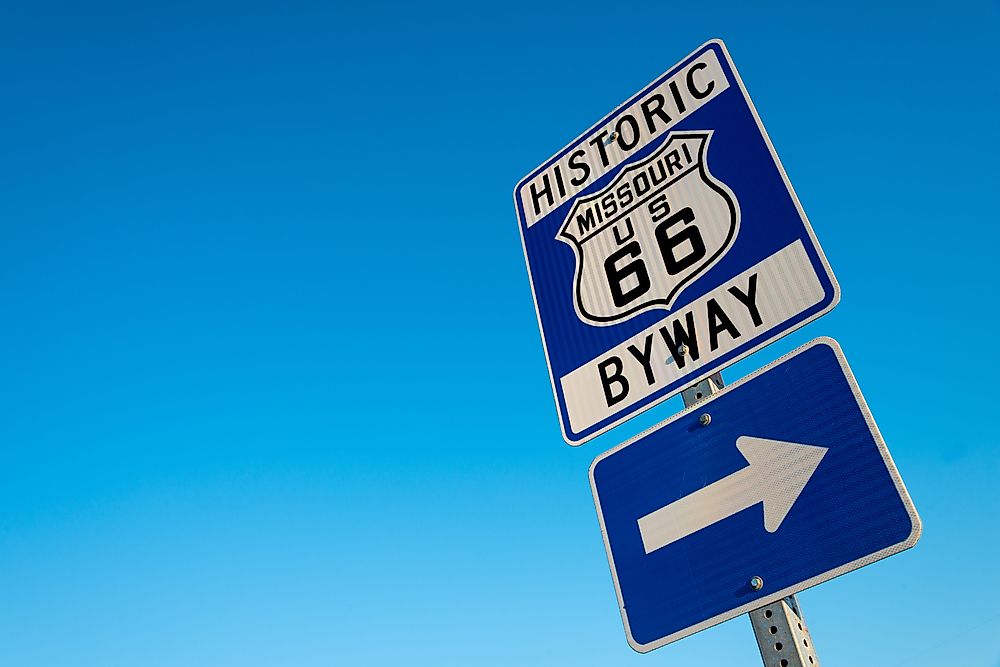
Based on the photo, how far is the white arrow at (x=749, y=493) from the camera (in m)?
1.47

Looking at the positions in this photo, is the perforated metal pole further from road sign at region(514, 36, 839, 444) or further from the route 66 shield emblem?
the route 66 shield emblem

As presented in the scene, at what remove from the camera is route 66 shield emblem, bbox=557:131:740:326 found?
1970mm

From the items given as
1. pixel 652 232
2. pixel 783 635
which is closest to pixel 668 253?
pixel 652 232

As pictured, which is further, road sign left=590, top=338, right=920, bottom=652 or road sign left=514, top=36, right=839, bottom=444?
road sign left=514, top=36, right=839, bottom=444

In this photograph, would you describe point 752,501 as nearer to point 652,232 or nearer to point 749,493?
point 749,493

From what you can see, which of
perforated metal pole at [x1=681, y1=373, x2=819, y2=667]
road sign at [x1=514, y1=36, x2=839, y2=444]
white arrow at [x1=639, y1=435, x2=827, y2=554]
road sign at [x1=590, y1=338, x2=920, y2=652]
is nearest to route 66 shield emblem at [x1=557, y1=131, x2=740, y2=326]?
road sign at [x1=514, y1=36, x2=839, y2=444]

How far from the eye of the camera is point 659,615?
1582 millimetres

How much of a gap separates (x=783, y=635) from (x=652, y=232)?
3.97ft

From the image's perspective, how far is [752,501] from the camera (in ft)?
4.98

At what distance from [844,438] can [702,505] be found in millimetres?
356

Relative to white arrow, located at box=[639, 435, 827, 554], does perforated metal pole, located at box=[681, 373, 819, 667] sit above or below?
below

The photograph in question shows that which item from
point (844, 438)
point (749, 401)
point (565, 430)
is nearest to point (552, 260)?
point (565, 430)

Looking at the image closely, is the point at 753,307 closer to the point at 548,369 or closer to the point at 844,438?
the point at 844,438

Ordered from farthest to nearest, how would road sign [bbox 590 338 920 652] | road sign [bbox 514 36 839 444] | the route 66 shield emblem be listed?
1. the route 66 shield emblem
2. road sign [bbox 514 36 839 444]
3. road sign [bbox 590 338 920 652]
